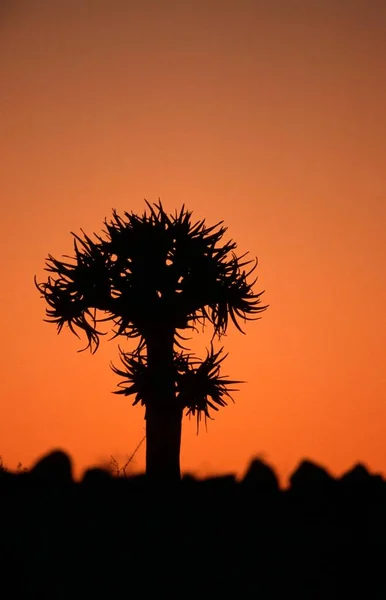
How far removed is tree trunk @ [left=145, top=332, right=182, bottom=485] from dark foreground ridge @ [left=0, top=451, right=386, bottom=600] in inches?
16.3

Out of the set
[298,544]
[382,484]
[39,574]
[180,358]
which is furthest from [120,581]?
[382,484]

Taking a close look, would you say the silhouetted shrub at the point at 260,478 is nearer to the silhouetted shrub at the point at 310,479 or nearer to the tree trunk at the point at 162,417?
the silhouetted shrub at the point at 310,479

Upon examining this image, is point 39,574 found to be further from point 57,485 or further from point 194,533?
point 57,485

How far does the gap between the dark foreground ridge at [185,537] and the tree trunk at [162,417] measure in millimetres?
414

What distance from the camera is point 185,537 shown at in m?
11.4

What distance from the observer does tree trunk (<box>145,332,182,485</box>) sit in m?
14.6

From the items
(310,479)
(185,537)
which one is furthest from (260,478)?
(185,537)

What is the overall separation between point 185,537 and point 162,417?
11.6 feet

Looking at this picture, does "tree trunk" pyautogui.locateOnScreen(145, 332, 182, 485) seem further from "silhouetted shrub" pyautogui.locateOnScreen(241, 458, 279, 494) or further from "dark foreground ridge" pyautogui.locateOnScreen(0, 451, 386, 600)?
"silhouetted shrub" pyautogui.locateOnScreen(241, 458, 279, 494)

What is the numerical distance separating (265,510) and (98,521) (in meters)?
3.12

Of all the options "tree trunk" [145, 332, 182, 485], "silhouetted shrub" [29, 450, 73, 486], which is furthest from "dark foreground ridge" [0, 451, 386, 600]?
"tree trunk" [145, 332, 182, 485]

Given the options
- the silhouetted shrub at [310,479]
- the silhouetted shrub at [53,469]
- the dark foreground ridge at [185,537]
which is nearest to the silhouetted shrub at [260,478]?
the dark foreground ridge at [185,537]

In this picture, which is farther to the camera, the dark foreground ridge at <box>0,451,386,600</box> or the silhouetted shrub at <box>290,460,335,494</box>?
the silhouetted shrub at <box>290,460,335,494</box>

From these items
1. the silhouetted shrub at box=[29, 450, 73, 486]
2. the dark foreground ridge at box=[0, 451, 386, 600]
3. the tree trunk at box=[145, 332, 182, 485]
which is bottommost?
the dark foreground ridge at box=[0, 451, 386, 600]
